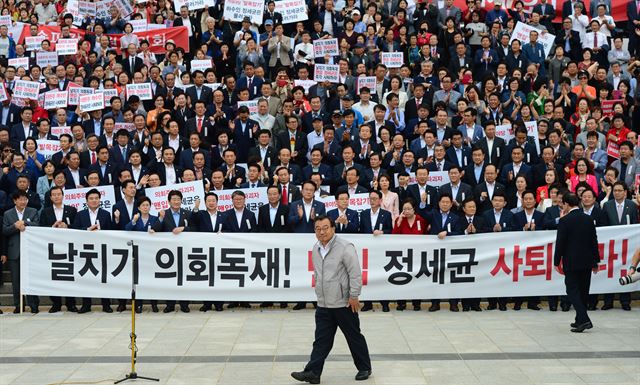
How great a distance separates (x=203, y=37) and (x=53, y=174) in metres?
6.85

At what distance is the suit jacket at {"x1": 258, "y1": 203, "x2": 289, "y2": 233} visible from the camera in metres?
15.9

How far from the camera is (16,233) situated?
15609mm

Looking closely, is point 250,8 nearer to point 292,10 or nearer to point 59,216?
point 292,10

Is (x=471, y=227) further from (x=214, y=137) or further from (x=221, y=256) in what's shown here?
(x=214, y=137)

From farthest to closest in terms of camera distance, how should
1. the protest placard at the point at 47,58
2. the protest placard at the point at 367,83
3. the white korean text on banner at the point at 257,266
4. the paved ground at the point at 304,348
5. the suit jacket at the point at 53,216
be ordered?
the protest placard at the point at 47,58, the protest placard at the point at 367,83, the suit jacket at the point at 53,216, the white korean text on banner at the point at 257,266, the paved ground at the point at 304,348

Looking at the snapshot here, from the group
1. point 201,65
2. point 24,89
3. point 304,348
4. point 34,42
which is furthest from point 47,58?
point 304,348

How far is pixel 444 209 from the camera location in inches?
608

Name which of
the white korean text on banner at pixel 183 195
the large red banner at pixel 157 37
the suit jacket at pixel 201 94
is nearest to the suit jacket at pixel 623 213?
the white korean text on banner at pixel 183 195

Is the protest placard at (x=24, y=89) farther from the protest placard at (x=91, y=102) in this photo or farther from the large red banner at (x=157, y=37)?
the large red banner at (x=157, y=37)

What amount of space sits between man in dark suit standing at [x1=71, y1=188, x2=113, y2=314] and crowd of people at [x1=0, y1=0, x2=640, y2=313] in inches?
1.1

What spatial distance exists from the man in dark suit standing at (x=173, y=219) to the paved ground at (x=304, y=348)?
0.39 m

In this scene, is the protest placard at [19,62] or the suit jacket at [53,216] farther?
the protest placard at [19,62]

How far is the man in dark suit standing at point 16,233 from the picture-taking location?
15.6 metres

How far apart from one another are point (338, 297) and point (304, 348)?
1951 mm
